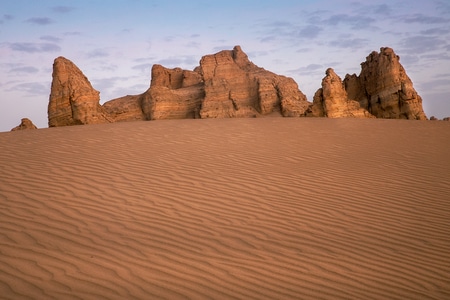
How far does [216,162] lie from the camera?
9.62 meters

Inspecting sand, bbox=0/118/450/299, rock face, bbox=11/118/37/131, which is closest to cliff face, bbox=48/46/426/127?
rock face, bbox=11/118/37/131

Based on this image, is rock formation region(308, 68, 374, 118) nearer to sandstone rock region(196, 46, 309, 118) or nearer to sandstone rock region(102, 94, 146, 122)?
sandstone rock region(196, 46, 309, 118)

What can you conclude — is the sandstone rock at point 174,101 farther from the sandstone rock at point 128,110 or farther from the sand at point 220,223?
the sand at point 220,223

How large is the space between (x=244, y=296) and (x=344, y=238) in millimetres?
1999

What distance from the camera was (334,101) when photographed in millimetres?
22969

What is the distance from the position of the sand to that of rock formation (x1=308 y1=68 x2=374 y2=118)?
11.7 meters

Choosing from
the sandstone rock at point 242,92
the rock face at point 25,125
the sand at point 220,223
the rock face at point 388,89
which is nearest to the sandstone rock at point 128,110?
the sandstone rock at point 242,92

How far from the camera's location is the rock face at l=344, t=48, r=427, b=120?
78.3 ft

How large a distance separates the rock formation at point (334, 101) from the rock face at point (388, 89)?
7.04ft

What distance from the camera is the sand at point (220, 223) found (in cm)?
405

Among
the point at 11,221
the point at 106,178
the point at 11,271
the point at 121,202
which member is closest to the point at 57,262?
the point at 11,271

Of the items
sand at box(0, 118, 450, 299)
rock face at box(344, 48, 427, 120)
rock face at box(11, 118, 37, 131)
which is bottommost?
sand at box(0, 118, 450, 299)

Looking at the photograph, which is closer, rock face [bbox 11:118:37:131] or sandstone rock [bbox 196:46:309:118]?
rock face [bbox 11:118:37:131]

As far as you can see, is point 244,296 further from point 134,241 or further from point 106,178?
point 106,178
